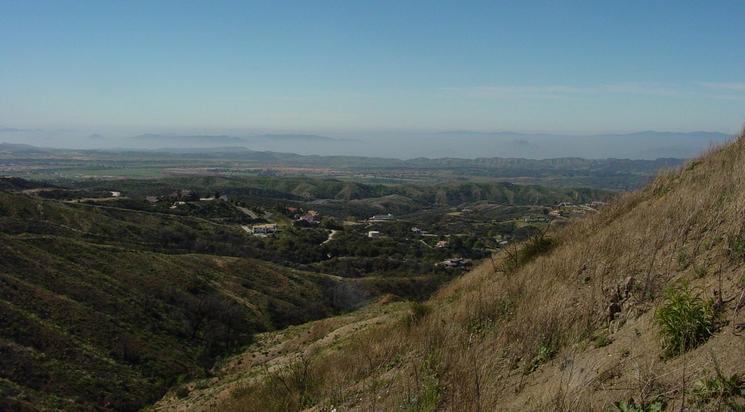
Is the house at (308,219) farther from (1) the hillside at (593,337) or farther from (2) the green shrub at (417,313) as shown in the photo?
(1) the hillside at (593,337)

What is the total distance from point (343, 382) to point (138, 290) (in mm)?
29310

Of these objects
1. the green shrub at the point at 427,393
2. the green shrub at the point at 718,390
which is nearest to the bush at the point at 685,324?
the green shrub at the point at 718,390

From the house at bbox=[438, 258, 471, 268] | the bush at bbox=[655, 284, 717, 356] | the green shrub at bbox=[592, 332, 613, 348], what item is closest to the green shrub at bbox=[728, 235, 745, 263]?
the bush at bbox=[655, 284, 717, 356]

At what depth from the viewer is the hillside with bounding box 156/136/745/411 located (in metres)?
3.60

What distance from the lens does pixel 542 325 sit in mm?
5254

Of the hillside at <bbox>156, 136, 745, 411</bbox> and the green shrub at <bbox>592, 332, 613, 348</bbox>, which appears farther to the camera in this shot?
the green shrub at <bbox>592, 332, 613, 348</bbox>

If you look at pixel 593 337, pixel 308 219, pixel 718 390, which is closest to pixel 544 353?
pixel 593 337

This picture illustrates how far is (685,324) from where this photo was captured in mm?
3807

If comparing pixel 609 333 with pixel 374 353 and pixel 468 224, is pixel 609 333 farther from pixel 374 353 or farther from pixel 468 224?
pixel 468 224

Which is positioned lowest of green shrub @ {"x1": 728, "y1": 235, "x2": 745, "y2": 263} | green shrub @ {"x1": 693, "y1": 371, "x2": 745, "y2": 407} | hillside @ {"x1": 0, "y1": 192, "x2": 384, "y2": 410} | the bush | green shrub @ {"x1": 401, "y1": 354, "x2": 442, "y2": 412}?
hillside @ {"x1": 0, "y1": 192, "x2": 384, "y2": 410}

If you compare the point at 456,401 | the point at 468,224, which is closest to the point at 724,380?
the point at 456,401

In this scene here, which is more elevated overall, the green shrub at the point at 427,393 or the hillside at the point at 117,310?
the green shrub at the point at 427,393

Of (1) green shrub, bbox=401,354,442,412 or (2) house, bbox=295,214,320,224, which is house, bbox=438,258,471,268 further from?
(1) green shrub, bbox=401,354,442,412

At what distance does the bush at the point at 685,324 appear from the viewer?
3.78 m
